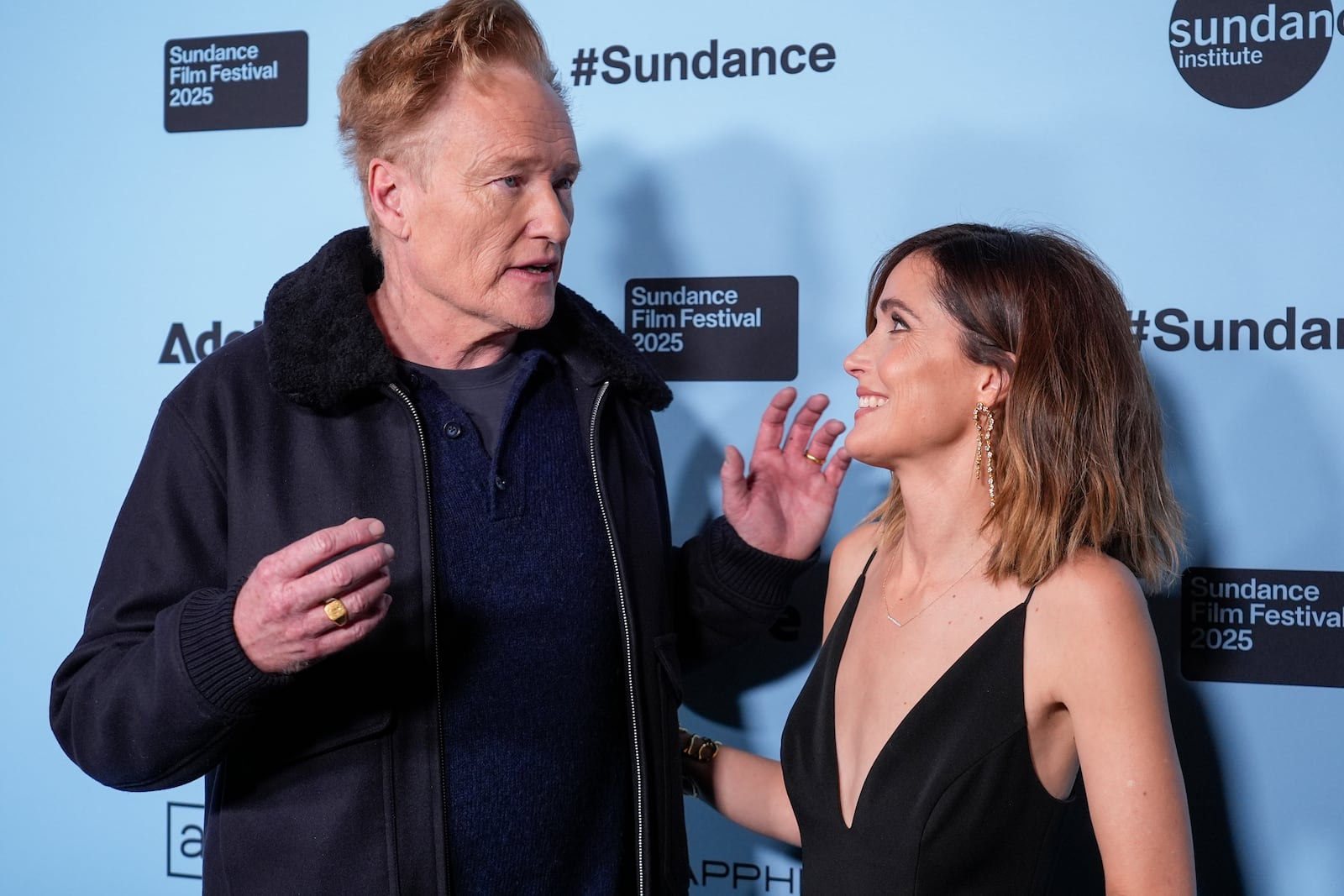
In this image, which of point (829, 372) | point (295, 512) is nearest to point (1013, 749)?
point (829, 372)

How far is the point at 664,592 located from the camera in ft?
4.85

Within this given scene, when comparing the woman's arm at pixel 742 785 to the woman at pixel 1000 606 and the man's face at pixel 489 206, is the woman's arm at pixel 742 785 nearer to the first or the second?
the woman at pixel 1000 606

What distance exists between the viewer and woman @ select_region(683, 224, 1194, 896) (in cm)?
113

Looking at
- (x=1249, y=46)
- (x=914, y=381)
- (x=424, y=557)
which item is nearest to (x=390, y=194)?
(x=424, y=557)

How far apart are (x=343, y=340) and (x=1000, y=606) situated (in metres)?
0.77

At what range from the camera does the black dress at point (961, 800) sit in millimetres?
1193

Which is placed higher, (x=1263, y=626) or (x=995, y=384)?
(x=995, y=384)

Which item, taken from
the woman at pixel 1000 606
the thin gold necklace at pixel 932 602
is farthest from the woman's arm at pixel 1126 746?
the thin gold necklace at pixel 932 602

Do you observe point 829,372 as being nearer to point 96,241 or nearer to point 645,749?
point 645,749

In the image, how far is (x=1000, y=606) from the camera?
1.24 meters

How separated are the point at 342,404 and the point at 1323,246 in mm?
1232

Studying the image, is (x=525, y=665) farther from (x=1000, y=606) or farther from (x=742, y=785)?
(x=1000, y=606)

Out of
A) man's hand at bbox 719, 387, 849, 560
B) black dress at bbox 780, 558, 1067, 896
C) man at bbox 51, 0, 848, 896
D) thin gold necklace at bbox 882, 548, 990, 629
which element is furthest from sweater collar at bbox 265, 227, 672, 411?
black dress at bbox 780, 558, 1067, 896

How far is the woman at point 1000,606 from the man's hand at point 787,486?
0.65 feet
